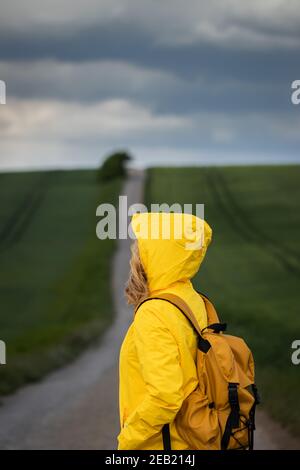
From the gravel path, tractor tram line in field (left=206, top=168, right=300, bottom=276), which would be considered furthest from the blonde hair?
tractor tram line in field (left=206, top=168, right=300, bottom=276)

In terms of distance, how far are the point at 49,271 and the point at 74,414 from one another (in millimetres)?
27034

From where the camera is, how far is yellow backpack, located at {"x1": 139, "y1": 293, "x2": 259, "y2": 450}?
4.20 meters

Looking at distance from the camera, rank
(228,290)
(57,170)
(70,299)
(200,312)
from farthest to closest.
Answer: (57,170), (228,290), (70,299), (200,312)

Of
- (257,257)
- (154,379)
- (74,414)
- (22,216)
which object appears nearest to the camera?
(154,379)

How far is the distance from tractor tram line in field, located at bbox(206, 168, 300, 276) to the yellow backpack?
29499 mm

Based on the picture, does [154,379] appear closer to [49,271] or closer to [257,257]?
[49,271]

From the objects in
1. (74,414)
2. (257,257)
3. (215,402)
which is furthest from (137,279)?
(257,257)

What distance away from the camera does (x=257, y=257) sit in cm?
3859

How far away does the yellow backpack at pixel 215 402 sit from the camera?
4.20 meters

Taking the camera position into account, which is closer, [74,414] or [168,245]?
[168,245]

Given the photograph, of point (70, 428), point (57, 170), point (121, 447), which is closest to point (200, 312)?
point (121, 447)

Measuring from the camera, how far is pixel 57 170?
281ft
